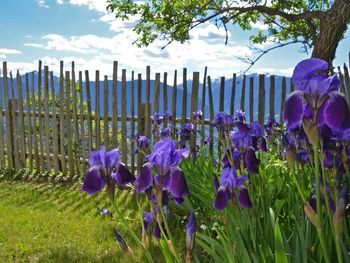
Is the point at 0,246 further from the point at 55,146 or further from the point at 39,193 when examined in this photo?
the point at 55,146

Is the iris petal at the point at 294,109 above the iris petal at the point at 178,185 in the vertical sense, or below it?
above

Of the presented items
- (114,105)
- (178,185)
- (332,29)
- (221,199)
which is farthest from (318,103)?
(114,105)

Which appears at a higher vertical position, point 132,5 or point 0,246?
point 132,5

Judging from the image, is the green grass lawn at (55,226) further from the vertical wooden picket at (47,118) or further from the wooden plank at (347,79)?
the wooden plank at (347,79)

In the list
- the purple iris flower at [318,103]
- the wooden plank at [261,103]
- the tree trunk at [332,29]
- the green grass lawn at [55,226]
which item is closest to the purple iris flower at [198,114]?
the wooden plank at [261,103]

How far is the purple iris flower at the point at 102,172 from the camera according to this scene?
1305mm

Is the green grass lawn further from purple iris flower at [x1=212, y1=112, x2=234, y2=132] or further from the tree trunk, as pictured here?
the tree trunk

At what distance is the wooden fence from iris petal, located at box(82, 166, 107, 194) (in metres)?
4.30

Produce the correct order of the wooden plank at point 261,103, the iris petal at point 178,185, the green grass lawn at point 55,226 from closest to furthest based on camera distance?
the iris petal at point 178,185
the green grass lawn at point 55,226
the wooden plank at point 261,103

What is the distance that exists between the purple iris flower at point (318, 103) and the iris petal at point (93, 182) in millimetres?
615

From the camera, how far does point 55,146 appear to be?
24.0 feet

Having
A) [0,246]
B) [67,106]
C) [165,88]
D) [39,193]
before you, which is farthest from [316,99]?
[67,106]

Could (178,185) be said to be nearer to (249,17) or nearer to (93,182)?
(93,182)

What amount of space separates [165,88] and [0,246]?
3162 millimetres
